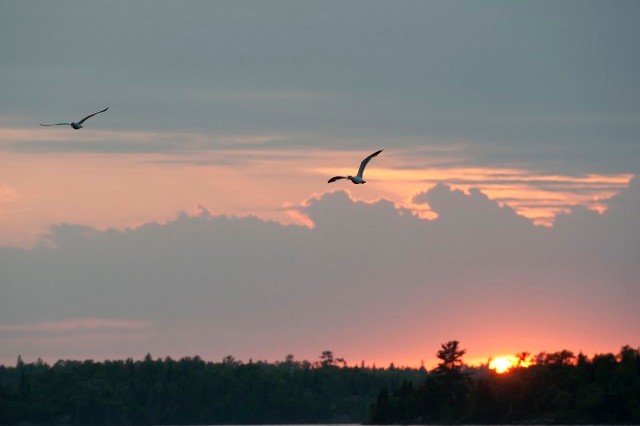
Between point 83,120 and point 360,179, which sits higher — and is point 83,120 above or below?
above

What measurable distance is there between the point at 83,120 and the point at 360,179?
95.1 feet

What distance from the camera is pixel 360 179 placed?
426ft

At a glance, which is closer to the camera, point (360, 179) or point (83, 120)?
point (360, 179)

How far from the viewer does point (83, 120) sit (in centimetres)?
14588
